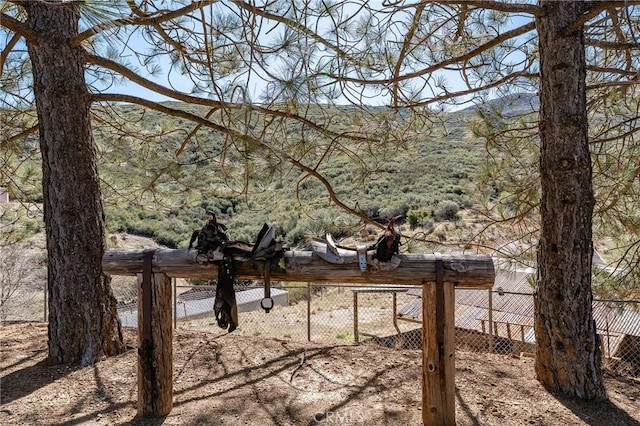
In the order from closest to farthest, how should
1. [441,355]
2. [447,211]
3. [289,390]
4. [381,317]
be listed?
1. [441,355]
2. [289,390]
3. [381,317]
4. [447,211]

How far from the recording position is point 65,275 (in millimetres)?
3939

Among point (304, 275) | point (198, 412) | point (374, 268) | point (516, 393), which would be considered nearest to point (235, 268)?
point (304, 275)

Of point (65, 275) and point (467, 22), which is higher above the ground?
point (467, 22)

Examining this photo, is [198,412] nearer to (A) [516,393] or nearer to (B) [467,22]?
(A) [516,393]

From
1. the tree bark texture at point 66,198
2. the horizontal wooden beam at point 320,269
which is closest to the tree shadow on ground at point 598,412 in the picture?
the horizontal wooden beam at point 320,269

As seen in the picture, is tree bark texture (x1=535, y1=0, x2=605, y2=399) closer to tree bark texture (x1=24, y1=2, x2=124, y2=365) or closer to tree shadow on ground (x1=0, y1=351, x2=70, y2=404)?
tree bark texture (x1=24, y1=2, x2=124, y2=365)

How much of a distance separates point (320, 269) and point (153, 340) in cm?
120

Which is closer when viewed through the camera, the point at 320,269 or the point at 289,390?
the point at 320,269

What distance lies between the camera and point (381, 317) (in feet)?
36.4

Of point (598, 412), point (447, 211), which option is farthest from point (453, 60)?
point (447, 211)

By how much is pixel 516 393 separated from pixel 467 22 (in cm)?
375

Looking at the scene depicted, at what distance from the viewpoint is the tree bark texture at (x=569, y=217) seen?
3348mm

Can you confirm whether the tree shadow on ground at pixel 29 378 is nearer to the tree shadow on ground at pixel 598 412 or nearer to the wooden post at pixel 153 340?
the wooden post at pixel 153 340

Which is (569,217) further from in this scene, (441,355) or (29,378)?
(29,378)
